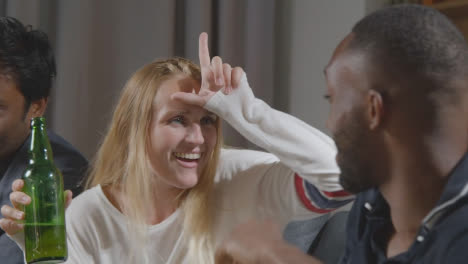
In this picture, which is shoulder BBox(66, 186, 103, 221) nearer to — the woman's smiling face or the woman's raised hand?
the woman's smiling face

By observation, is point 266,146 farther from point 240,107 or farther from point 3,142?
point 3,142

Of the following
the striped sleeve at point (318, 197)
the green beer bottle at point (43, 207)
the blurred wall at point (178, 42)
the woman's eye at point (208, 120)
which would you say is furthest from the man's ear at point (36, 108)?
the striped sleeve at point (318, 197)

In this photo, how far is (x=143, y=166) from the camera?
1649mm

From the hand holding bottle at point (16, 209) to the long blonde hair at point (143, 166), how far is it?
22cm

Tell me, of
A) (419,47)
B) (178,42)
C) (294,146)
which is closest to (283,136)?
(294,146)

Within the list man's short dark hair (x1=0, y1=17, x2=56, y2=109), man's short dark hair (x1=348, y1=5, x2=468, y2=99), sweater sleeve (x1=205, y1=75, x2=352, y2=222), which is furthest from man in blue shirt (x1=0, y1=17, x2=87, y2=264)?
man's short dark hair (x1=348, y1=5, x2=468, y2=99)

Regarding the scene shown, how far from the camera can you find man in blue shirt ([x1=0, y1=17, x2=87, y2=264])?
1.80m

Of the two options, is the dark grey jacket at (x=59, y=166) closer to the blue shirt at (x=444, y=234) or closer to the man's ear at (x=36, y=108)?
the man's ear at (x=36, y=108)

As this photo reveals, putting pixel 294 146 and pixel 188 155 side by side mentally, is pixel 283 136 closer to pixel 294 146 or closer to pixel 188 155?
pixel 294 146

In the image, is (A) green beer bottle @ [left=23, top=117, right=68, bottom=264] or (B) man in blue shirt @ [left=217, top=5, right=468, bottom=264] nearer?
(B) man in blue shirt @ [left=217, top=5, right=468, bottom=264]

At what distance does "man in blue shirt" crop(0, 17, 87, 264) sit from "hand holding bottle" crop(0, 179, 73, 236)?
308mm

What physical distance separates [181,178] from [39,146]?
36 centimetres

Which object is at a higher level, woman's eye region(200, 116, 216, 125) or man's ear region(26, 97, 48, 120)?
woman's eye region(200, 116, 216, 125)

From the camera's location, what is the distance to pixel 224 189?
1680 millimetres
